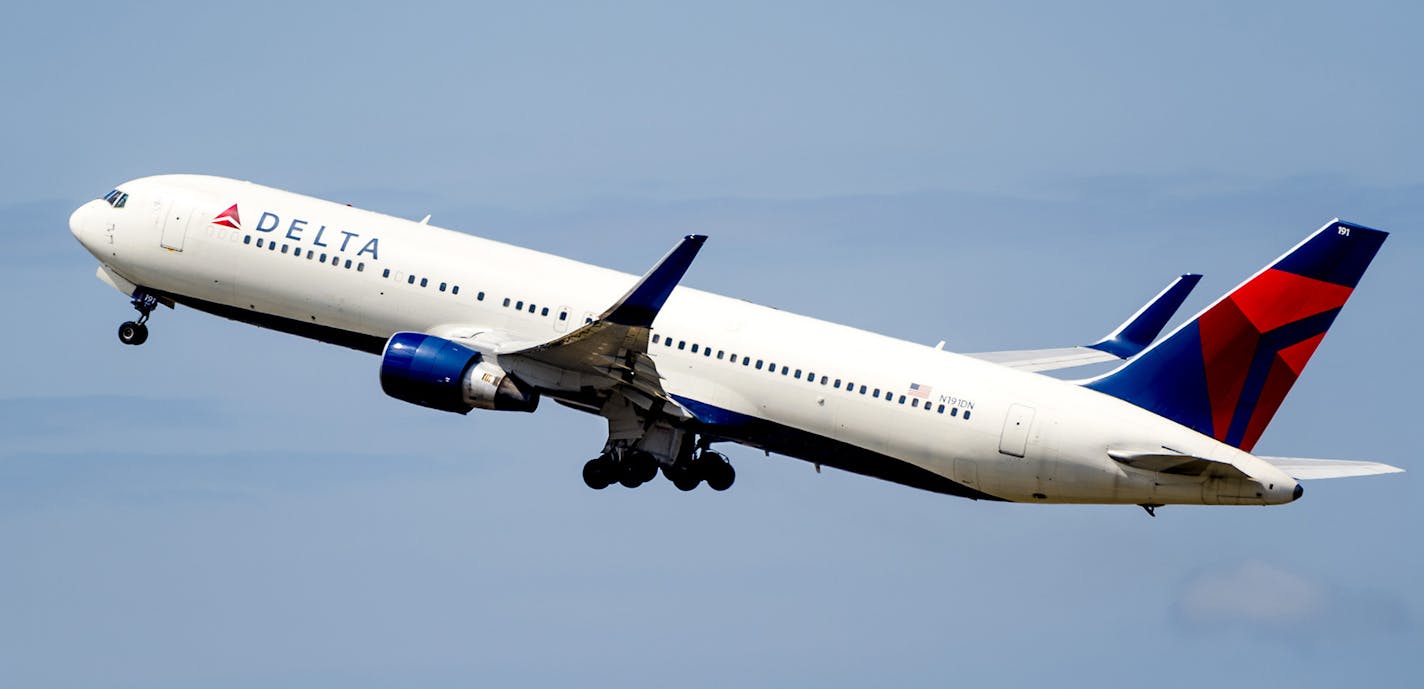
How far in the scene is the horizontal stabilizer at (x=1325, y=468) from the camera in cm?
5756

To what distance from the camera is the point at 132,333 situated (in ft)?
232

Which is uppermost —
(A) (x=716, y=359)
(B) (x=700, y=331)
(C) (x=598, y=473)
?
(B) (x=700, y=331)

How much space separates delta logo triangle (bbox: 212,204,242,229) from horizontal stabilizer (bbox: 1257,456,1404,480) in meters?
28.2

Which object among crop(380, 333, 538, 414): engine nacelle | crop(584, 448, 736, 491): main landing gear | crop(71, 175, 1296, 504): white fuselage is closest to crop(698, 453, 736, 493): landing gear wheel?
crop(584, 448, 736, 491): main landing gear

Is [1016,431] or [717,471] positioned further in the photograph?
[717,471]

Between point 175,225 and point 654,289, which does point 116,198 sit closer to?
point 175,225

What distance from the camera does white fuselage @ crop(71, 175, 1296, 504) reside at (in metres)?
59.7

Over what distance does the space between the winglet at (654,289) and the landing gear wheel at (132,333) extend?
17.6 meters

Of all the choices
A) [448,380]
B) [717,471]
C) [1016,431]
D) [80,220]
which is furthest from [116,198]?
[1016,431]

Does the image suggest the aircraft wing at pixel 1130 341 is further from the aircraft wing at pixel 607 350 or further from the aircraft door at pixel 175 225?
the aircraft door at pixel 175 225

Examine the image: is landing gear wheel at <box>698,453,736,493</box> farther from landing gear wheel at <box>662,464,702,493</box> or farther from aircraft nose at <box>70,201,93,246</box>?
aircraft nose at <box>70,201,93,246</box>

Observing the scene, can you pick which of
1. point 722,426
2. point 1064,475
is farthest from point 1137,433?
point 722,426

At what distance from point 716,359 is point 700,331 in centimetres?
90

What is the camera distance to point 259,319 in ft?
220
